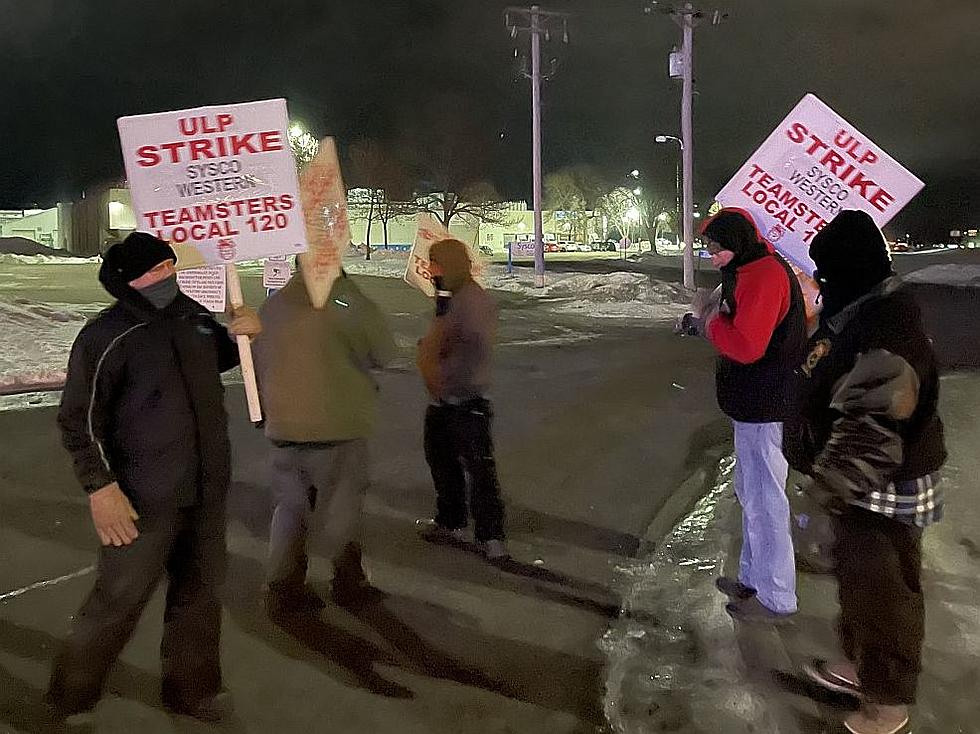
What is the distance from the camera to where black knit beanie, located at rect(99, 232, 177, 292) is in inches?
140

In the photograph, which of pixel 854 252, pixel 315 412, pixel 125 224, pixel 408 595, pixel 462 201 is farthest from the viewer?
pixel 125 224

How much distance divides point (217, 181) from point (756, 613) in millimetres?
3378

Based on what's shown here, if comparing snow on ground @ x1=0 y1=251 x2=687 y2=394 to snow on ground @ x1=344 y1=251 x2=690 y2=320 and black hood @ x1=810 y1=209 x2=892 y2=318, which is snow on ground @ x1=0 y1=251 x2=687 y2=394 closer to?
snow on ground @ x1=344 y1=251 x2=690 y2=320

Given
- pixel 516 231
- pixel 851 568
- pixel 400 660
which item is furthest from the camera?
pixel 516 231

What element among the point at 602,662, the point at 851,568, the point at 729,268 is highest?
the point at 729,268

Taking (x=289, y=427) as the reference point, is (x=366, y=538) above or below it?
below

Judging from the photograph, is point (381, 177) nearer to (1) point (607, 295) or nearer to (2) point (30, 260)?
(2) point (30, 260)

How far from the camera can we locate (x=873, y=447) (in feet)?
11.1

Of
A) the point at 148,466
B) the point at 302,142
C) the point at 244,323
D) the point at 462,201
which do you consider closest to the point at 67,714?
the point at 148,466

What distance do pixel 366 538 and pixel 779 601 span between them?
258cm

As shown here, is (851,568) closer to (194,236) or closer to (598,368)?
(194,236)

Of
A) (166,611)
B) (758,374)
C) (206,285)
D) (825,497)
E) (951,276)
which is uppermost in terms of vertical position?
(206,285)

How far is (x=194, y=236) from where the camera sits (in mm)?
4832

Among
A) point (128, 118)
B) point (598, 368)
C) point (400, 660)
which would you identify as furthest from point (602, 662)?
point (598, 368)
